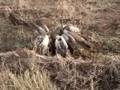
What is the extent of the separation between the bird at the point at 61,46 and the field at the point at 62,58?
15cm

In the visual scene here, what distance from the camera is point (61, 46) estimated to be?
221 inches

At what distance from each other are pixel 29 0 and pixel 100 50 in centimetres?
243

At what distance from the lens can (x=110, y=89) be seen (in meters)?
4.71

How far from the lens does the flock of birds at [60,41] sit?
5.57 m

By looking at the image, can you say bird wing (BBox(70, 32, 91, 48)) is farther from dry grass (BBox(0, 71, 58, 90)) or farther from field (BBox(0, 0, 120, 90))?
dry grass (BBox(0, 71, 58, 90))

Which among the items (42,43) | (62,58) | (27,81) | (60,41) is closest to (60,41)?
(60,41)

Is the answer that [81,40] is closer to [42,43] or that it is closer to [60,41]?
[60,41]

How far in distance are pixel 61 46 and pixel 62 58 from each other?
0.40 meters

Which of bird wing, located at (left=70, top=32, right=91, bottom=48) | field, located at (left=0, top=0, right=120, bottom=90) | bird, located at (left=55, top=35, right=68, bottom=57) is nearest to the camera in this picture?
field, located at (left=0, top=0, right=120, bottom=90)

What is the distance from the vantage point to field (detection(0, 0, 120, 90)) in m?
4.78

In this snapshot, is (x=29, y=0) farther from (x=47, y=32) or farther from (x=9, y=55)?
(x=9, y=55)

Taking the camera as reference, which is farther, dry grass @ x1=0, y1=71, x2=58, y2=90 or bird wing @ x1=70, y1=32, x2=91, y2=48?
bird wing @ x1=70, y1=32, x2=91, y2=48

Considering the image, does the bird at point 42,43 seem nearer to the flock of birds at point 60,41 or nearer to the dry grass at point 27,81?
the flock of birds at point 60,41

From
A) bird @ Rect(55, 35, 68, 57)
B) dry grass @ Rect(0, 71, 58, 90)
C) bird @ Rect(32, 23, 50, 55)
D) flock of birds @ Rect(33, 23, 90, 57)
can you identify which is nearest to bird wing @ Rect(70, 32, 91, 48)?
flock of birds @ Rect(33, 23, 90, 57)
